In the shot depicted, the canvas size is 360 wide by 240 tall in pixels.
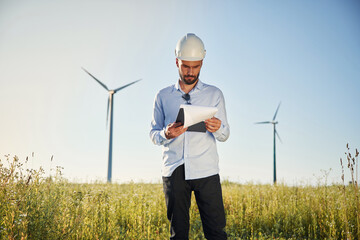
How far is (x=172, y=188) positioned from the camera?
3346 mm

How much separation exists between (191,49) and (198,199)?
1.69 m

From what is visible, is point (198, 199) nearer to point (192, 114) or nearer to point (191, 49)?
point (192, 114)

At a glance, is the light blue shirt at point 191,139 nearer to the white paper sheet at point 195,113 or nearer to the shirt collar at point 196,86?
the shirt collar at point 196,86

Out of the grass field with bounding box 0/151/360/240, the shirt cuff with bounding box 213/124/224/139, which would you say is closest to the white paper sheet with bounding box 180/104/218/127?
the shirt cuff with bounding box 213/124/224/139

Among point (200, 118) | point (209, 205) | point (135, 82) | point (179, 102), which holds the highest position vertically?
point (135, 82)

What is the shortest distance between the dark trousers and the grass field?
1.47 metres

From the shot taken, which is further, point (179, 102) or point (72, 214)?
point (72, 214)

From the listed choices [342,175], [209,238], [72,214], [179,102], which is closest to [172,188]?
[209,238]

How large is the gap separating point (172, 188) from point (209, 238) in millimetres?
719

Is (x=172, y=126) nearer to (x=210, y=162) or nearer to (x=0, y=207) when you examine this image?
(x=210, y=162)

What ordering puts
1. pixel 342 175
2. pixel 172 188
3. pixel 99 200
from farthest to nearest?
pixel 99 200
pixel 342 175
pixel 172 188

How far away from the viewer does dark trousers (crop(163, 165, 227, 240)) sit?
3.35m

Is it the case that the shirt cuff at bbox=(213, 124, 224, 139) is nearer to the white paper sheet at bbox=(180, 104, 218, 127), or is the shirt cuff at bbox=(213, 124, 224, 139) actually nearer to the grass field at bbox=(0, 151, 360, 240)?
the white paper sheet at bbox=(180, 104, 218, 127)

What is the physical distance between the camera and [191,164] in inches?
131
